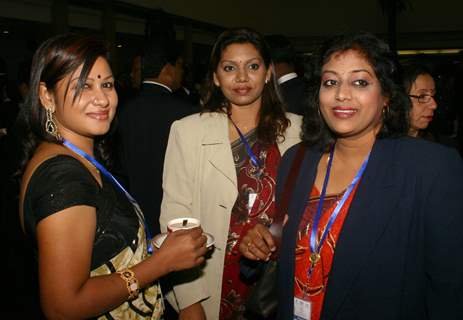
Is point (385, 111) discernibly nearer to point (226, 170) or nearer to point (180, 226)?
point (226, 170)

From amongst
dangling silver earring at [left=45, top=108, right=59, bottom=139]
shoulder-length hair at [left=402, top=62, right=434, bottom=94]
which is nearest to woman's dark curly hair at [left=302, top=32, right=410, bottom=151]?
dangling silver earring at [left=45, top=108, right=59, bottom=139]

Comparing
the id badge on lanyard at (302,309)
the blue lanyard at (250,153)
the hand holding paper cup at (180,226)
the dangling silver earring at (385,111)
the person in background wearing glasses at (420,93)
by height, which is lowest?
the id badge on lanyard at (302,309)

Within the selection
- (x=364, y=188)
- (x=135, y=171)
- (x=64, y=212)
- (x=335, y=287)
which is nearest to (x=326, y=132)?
(x=364, y=188)

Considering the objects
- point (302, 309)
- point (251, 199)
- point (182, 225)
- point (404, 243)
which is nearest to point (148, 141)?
point (251, 199)

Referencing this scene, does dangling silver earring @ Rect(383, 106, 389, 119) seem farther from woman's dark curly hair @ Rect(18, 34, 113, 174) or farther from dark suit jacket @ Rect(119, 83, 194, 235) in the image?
dark suit jacket @ Rect(119, 83, 194, 235)

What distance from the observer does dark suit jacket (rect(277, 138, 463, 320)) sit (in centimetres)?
135

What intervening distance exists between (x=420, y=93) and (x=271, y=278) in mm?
1763

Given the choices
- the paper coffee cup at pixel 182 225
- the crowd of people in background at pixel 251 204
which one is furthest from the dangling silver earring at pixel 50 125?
the paper coffee cup at pixel 182 225

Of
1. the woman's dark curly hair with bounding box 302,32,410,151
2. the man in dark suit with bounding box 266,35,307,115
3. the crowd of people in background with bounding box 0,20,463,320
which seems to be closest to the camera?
the crowd of people in background with bounding box 0,20,463,320

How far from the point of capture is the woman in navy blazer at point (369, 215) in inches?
54.0

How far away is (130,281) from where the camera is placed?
1354 mm

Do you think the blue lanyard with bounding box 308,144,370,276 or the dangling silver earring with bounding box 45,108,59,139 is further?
the blue lanyard with bounding box 308,144,370,276

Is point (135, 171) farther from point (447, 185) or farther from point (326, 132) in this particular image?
point (447, 185)

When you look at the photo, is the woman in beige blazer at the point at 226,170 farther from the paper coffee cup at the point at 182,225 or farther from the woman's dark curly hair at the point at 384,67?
the woman's dark curly hair at the point at 384,67
